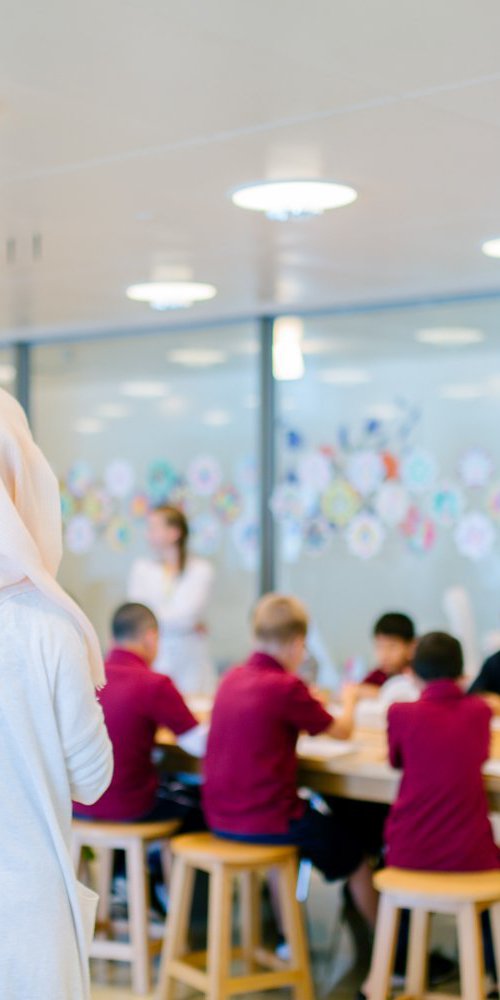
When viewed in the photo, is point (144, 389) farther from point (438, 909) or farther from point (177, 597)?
point (438, 909)

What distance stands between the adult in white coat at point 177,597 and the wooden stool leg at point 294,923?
7.48 feet

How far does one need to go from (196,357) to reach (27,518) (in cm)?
454

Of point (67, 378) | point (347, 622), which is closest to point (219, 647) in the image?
point (347, 622)

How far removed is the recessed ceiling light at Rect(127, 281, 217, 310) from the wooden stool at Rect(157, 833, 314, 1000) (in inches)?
91.9

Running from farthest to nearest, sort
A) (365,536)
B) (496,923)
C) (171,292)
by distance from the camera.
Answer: (365,536)
(171,292)
(496,923)

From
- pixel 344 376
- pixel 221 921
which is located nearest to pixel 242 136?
pixel 221 921

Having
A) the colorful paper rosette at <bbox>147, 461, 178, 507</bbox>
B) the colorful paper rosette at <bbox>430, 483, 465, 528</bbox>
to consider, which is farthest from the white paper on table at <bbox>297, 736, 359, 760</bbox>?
the colorful paper rosette at <bbox>147, 461, 178, 507</bbox>

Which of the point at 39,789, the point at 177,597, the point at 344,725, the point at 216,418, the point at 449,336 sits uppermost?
the point at 449,336

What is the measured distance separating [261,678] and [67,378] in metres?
3.57

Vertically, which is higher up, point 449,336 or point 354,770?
point 449,336

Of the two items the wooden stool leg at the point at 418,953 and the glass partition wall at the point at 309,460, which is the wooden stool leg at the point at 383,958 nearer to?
the wooden stool leg at the point at 418,953

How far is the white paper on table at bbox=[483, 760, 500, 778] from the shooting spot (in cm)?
362

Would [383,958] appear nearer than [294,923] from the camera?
Yes

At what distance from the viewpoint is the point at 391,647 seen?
181 inches
